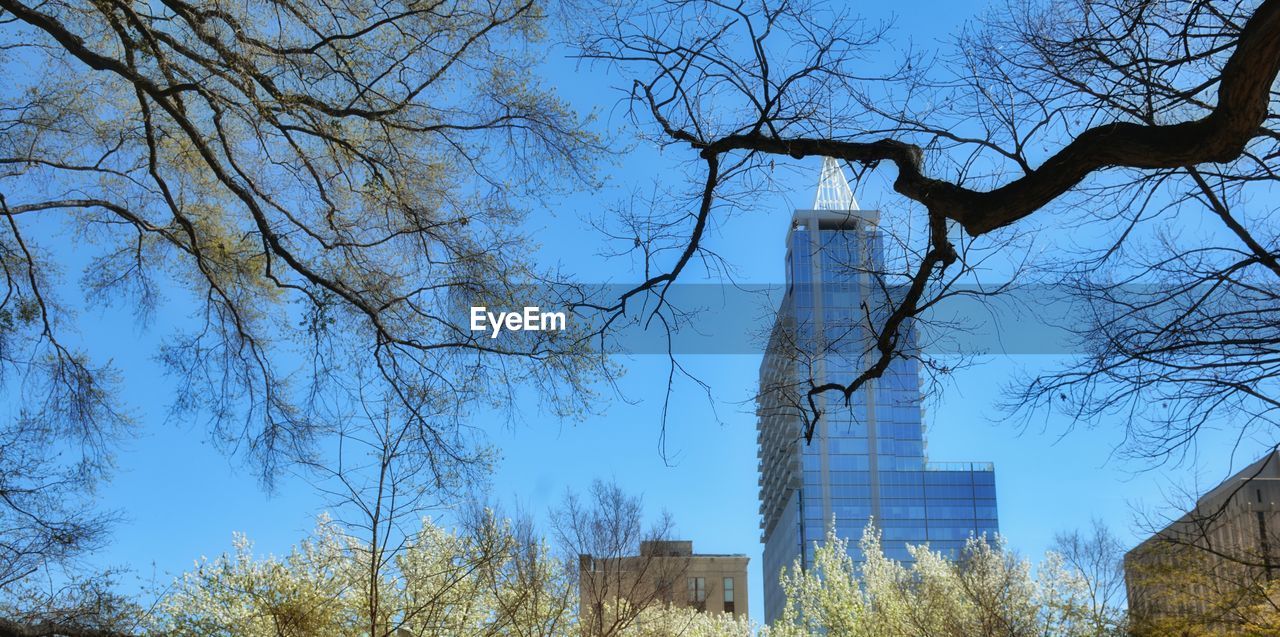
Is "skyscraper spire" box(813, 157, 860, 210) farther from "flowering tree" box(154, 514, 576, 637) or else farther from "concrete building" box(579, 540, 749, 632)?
"concrete building" box(579, 540, 749, 632)

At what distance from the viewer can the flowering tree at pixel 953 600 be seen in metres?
16.7

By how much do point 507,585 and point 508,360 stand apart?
6.58 metres

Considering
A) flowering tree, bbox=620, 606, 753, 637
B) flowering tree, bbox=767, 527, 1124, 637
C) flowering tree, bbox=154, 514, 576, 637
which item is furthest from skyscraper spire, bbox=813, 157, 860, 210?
flowering tree, bbox=767, 527, 1124, 637

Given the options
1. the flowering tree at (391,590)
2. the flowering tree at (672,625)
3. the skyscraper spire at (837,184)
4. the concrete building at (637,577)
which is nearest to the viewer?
the skyscraper spire at (837,184)

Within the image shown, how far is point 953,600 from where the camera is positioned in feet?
62.6

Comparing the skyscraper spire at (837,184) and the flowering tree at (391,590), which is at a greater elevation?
the skyscraper spire at (837,184)

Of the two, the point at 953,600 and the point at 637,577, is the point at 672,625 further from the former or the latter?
the point at 637,577

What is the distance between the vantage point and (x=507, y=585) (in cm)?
1289

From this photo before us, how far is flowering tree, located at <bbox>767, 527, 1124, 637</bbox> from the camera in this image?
16719 mm

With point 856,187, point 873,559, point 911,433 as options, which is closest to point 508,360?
point 856,187

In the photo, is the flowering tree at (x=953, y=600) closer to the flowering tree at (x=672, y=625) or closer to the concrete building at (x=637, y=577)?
the flowering tree at (x=672, y=625)

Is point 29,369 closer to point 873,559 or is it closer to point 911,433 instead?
point 873,559

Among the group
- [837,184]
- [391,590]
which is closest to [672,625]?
[391,590]

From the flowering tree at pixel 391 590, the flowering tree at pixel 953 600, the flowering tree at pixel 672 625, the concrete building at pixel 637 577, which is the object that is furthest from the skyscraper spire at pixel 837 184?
the flowering tree at pixel 953 600
